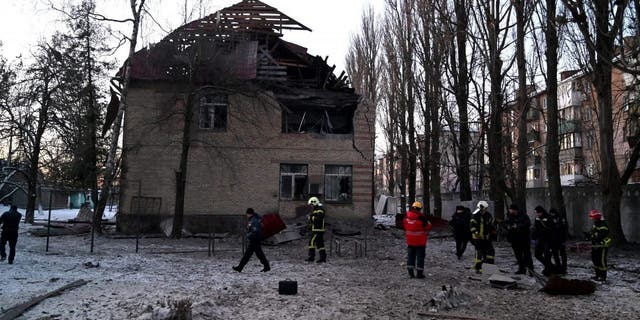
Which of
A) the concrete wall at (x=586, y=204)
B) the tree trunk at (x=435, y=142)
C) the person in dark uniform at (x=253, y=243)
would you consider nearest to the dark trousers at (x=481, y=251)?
the person in dark uniform at (x=253, y=243)

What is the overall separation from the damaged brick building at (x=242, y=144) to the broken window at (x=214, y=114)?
0.16 ft

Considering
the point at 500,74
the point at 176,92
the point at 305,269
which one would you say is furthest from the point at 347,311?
the point at 176,92

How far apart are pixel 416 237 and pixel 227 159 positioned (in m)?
14.2

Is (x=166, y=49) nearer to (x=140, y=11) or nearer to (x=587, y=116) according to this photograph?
(x=140, y=11)

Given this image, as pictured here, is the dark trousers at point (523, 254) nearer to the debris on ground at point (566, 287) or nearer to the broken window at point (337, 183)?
the debris on ground at point (566, 287)

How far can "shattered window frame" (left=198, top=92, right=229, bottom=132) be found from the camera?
23980mm

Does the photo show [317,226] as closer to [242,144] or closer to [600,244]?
[600,244]

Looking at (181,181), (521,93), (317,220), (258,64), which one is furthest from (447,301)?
(258,64)

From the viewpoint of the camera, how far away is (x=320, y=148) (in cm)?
2441

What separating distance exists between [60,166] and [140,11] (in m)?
11.8

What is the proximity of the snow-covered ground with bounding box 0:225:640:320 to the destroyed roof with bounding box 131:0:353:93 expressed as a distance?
9.41 meters

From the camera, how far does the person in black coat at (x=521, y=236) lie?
11.4 m

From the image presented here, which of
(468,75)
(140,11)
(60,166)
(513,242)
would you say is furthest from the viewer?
(60,166)

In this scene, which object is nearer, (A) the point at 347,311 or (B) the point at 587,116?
(A) the point at 347,311
